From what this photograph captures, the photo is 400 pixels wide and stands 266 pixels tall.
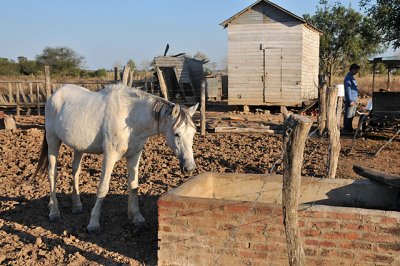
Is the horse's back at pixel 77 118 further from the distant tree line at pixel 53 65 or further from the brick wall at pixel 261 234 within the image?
the distant tree line at pixel 53 65

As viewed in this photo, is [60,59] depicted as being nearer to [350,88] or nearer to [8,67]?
[8,67]

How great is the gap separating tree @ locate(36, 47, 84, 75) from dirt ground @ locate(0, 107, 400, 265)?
125 ft

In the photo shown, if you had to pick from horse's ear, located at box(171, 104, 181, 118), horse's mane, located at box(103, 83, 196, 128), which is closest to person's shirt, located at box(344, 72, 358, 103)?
horse's mane, located at box(103, 83, 196, 128)

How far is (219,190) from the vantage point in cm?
534

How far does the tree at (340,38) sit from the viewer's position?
1495 inches

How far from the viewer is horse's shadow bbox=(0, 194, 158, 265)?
185 inches

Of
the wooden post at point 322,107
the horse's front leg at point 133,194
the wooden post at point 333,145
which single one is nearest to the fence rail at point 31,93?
the wooden post at point 322,107

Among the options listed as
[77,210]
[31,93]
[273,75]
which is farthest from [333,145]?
[31,93]

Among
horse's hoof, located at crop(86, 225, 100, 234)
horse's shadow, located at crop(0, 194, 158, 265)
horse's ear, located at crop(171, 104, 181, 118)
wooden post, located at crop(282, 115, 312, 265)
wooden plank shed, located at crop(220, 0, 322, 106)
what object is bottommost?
horse's shadow, located at crop(0, 194, 158, 265)

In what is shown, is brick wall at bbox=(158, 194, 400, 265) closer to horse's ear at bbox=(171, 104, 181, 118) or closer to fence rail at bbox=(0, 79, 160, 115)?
horse's ear at bbox=(171, 104, 181, 118)

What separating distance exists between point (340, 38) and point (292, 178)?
38.8 m

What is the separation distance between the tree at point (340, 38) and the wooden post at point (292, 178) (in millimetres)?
35764

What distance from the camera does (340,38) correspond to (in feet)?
127

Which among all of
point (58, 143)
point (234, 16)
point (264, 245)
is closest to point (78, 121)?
point (58, 143)
